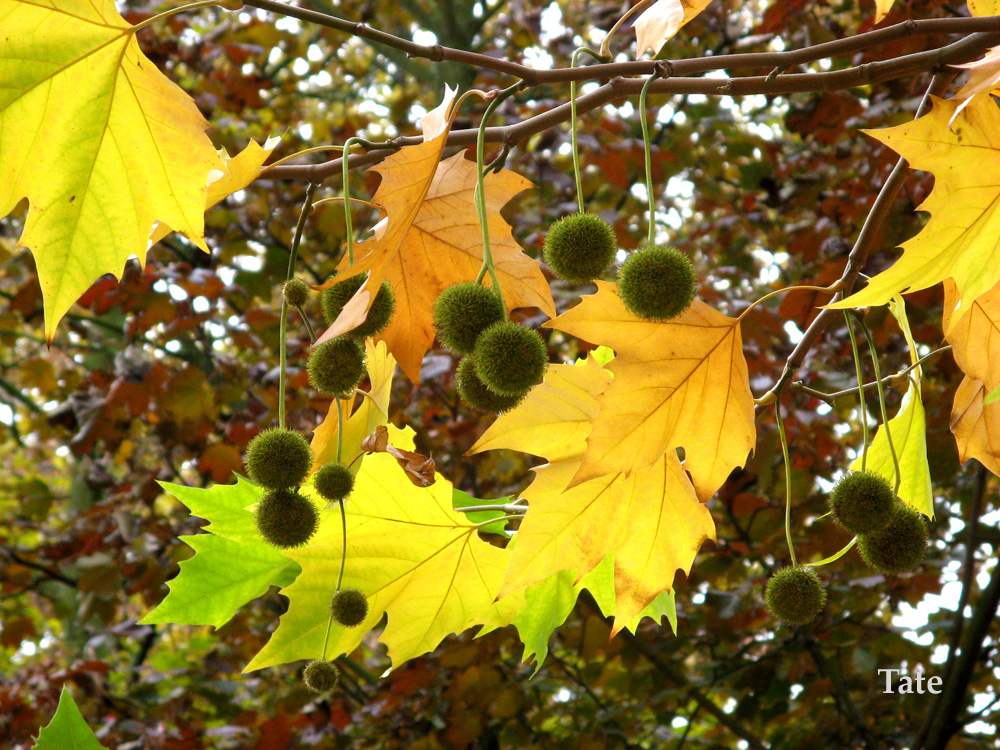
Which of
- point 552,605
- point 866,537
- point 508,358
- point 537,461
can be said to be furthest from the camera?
point 537,461

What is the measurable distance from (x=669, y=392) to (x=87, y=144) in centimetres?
96

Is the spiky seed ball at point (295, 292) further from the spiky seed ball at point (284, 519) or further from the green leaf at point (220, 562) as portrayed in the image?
the green leaf at point (220, 562)

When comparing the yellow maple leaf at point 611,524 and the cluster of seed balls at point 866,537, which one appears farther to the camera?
the yellow maple leaf at point 611,524

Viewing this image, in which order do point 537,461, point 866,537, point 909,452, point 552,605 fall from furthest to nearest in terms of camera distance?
point 537,461, point 552,605, point 909,452, point 866,537

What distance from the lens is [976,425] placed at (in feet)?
5.28

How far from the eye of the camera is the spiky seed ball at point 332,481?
1.43m

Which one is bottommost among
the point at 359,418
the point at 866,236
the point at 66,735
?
the point at 66,735

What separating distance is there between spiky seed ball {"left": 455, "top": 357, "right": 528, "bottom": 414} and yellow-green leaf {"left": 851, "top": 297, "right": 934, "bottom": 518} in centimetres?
81

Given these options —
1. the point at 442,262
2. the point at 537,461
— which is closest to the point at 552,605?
the point at 442,262

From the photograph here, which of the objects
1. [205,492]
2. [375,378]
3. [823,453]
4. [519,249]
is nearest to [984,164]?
[519,249]

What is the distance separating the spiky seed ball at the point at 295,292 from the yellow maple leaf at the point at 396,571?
15.6 inches

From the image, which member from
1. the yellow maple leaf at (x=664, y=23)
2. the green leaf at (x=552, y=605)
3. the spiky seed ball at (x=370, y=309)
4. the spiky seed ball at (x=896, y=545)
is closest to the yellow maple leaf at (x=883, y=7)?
the yellow maple leaf at (x=664, y=23)

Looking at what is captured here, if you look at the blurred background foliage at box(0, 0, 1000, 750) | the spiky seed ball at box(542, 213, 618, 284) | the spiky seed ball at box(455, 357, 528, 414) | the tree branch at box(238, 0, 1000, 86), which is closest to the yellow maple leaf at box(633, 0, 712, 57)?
the tree branch at box(238, 0, 1000, 86)

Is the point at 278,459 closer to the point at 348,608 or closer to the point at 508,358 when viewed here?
the point at 348,608
